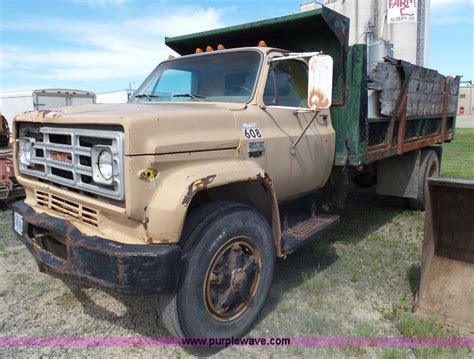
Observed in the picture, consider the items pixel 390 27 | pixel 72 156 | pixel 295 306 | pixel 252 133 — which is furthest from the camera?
pixel 390 27

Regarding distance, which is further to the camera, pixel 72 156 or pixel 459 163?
pixel 459 163

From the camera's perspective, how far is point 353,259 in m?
4.59

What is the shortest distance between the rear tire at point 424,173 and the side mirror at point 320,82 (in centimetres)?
360

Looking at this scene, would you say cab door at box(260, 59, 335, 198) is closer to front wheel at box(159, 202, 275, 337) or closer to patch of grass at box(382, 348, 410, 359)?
front wheel at box(159, 202, 275, 337)

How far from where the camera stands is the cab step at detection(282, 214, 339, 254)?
11.3ft

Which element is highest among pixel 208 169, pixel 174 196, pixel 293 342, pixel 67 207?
pixel 208 169

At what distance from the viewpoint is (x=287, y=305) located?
354 cm

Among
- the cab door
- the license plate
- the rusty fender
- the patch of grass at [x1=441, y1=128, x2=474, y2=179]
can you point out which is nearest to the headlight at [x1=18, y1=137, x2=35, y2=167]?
the license plate

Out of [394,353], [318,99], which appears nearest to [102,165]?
[318,99]

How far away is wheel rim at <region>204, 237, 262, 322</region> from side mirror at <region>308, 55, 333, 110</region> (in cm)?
114

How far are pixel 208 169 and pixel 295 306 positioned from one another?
62.4 inches

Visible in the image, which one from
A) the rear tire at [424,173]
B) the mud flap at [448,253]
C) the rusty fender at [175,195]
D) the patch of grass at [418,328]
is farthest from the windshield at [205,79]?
the rear tire at [424,173]

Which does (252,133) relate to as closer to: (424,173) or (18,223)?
(18,223)

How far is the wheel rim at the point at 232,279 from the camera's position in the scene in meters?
2.82
